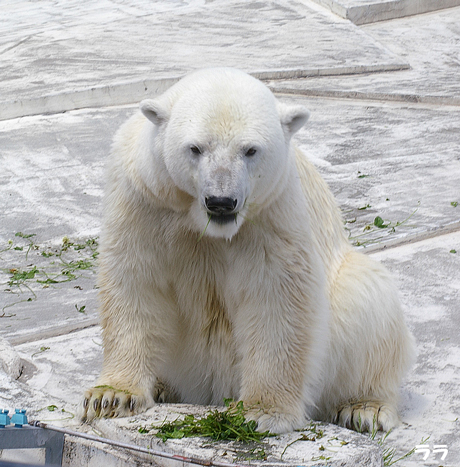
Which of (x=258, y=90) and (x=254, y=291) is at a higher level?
(x=258, y=90)

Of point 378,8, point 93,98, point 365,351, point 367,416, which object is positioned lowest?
point 367,416

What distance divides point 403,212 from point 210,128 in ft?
10.8

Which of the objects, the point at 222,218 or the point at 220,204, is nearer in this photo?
the point at 220,204

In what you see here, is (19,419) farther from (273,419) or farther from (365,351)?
(365,351)

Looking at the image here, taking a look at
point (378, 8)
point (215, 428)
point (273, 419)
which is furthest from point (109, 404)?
point (378, 8)

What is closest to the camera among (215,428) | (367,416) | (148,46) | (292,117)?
(215,428)

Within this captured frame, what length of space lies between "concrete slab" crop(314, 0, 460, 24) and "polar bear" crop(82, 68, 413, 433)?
8435mm

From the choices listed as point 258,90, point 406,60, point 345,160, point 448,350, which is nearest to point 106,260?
point 258,90

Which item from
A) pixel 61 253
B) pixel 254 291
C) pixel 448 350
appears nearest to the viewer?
pixel 254 291

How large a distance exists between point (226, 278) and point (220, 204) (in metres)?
0.50

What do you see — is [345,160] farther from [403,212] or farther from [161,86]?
[161,86]

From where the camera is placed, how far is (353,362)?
331cm

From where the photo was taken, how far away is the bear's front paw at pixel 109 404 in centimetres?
298

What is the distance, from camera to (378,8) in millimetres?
11344
